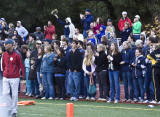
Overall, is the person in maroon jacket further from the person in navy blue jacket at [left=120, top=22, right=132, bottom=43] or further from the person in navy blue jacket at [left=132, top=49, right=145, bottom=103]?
the person in navy blue jacket at [left=120, top=22, right=132, bottom=43]

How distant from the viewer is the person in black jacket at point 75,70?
Result: 19.3 m

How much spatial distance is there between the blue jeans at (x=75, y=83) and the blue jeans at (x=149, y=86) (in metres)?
2.70

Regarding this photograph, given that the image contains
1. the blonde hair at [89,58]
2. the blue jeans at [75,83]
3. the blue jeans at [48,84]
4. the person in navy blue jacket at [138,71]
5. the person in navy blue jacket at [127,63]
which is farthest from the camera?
the blue jeans at [48,84]

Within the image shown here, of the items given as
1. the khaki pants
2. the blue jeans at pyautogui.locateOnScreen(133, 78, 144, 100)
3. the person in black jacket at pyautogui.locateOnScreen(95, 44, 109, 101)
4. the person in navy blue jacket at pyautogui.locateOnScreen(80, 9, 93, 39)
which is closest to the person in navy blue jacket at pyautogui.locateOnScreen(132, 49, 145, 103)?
the blue jeans at pyautogui.locateOnScreen(133, 78, 144, 100)

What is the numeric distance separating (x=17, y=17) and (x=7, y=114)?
22.2 m

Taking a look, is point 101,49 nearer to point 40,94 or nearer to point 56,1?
point 40,94

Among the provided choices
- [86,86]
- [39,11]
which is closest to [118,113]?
[86,86]

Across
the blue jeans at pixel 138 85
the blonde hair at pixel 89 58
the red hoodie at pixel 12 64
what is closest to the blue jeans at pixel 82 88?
the blonde hair at pixel 89 58

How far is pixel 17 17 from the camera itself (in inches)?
1454

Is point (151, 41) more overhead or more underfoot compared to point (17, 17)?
more underfoot

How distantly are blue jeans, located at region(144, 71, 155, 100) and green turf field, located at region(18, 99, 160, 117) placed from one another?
817mm

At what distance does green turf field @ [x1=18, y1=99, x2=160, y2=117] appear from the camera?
15.2m

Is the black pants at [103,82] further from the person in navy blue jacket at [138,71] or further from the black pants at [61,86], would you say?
the black pants at [61,86]

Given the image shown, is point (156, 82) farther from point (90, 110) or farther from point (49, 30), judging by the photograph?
point (49, 30)
